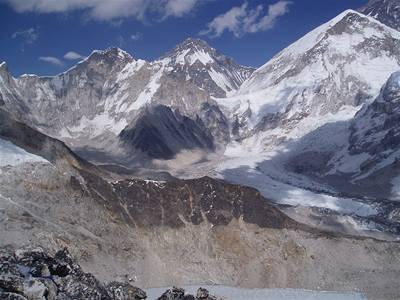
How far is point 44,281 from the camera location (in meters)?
50.9

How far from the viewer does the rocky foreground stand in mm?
48875

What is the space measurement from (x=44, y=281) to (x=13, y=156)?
62.4m

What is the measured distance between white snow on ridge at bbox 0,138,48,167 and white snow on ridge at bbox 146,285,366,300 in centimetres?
2927

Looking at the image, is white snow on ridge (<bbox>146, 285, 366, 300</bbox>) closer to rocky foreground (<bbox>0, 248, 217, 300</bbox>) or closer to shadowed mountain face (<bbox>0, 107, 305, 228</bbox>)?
shadowed mountain face (<bbox>0, 107, 305, 228</bbox>)

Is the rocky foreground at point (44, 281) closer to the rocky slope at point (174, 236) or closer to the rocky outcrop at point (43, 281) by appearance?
the rocky outcrop at point (43, 281)

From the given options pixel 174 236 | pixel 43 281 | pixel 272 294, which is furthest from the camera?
pixel 174 236

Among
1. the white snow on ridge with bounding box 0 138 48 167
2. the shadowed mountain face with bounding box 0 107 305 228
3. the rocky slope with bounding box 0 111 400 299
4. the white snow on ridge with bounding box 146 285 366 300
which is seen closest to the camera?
the rocky slope with bounding box 0 111 400 299

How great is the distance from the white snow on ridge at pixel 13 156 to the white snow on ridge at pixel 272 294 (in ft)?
96.0

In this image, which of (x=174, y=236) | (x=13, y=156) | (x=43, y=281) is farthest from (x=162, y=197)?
(x=43, y=281)

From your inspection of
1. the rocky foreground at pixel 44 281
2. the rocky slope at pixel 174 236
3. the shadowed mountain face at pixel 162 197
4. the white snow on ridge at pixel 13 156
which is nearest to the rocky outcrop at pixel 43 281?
the rocky foreground at pixel 44 281

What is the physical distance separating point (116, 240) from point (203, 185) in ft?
83.3

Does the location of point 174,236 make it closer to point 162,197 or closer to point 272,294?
point 162,197

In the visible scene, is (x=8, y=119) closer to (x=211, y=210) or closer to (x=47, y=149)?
(x=47, y=149)

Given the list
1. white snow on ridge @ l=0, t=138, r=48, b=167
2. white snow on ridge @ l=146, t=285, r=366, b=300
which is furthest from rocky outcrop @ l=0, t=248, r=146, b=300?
white snow on ridge @ l=0, t=138, r=48, b=167
